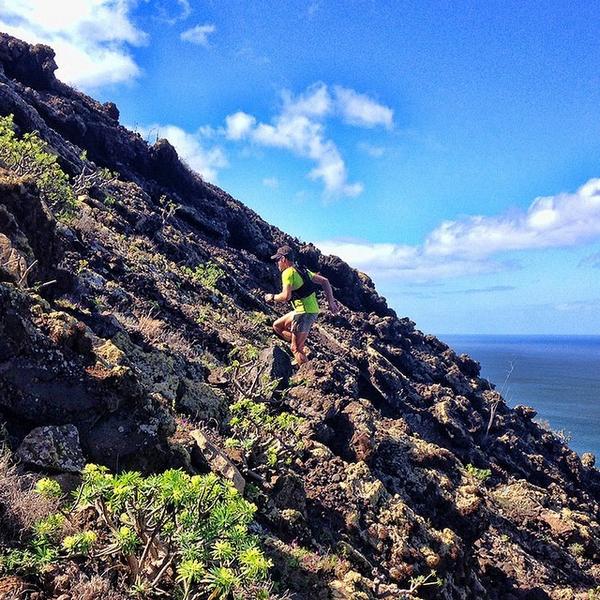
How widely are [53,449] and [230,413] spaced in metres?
3.79

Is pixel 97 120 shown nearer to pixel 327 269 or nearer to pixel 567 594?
pixel 327 269

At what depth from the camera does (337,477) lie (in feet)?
25.9

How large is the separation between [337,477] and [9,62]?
91.8 ft

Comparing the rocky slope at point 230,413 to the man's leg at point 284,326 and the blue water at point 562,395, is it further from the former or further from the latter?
the blue water at point 562,395

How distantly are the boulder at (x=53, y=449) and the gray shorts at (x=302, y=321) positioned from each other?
702cm

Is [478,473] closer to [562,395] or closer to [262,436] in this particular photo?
[262,436]

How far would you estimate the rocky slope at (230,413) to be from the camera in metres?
4.95

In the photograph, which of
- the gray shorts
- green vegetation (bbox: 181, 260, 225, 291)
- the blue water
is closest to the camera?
the gray shorts

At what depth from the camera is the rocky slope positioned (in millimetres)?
4945

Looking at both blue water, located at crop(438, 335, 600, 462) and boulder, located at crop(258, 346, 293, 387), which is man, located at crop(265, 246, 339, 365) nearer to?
boulder, located at crop(258, 346, 293, 387)

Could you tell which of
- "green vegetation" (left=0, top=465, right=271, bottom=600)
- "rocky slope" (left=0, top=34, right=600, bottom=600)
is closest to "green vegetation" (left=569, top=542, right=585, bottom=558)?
"rocky slope" (left=0, top=34, right=600, bottom=600)

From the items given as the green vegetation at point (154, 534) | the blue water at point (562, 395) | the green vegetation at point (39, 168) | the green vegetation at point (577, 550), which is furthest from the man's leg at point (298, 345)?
the blue water at point (562, 395)

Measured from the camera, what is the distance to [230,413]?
7.97m

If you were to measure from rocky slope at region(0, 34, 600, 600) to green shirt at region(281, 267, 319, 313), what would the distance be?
1.12m
